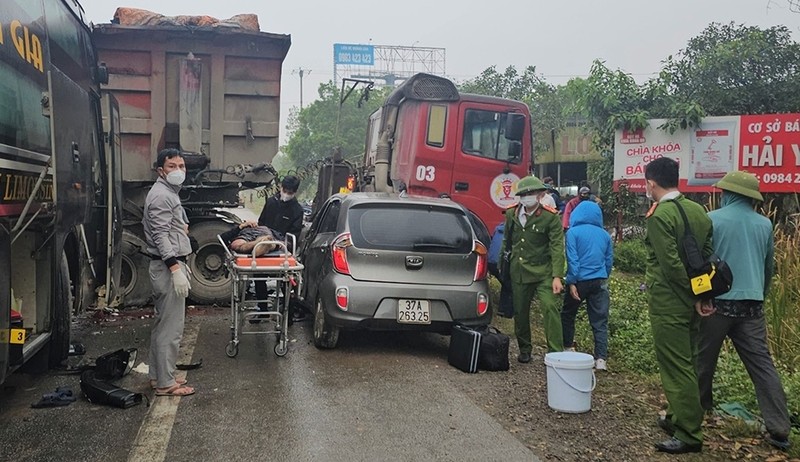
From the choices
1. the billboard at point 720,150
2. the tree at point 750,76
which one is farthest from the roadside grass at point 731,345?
the tree at point 750,76

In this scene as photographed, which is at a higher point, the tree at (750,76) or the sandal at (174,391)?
the tree at (750,76)

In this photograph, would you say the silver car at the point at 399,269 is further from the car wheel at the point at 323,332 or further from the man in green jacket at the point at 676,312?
the man in green jacket at the point at 676,312

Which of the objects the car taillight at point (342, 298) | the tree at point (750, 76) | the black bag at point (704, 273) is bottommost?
the car taillight at point (342, 298)

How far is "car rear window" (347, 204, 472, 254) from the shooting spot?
23.1ft

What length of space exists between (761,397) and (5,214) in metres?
4.88

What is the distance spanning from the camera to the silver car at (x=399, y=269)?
6.82 metres

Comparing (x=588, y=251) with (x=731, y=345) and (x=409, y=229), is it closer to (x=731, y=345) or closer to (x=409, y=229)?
(x=409, y=229)

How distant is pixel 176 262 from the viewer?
562cm

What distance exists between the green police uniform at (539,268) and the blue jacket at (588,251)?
233 mm

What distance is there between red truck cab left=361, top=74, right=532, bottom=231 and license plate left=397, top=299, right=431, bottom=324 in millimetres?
3934

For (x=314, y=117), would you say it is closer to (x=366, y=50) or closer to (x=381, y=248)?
(x=366, y=50)

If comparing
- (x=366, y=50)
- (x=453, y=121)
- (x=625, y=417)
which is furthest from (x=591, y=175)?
(x=366, y=50)

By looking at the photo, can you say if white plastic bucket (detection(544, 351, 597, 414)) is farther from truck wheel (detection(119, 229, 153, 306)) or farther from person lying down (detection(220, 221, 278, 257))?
truck wheel (detection(119, 229, 153, 306))

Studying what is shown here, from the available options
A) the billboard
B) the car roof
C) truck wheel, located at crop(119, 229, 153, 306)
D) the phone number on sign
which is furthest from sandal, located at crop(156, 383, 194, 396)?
the phone number on sign
